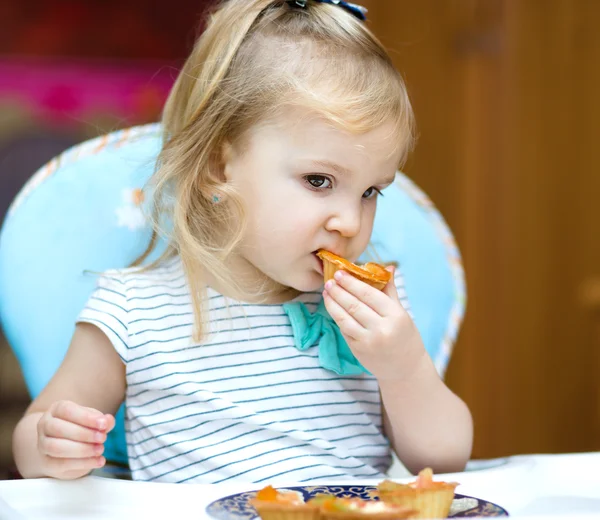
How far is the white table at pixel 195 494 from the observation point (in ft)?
2.53

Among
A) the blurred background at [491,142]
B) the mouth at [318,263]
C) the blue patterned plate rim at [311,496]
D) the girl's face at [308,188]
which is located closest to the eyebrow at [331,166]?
the girl's face at [308,188]

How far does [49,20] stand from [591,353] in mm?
1776

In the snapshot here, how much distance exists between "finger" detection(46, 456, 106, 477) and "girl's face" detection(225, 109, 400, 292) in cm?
31

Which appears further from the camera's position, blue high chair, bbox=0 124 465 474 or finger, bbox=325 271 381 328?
blue high chair, bbox=0 124 465 474

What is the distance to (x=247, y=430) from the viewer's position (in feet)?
3.31

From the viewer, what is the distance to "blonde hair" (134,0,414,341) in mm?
977

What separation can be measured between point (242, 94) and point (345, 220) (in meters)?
0.20

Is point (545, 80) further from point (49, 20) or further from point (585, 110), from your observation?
point (49, 20)

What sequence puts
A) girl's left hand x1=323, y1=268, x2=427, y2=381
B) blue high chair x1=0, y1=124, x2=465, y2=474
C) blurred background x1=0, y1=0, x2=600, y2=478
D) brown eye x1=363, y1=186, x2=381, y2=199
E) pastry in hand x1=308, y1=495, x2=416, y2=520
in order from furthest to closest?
1. blurred background x1=0, y1=0, x2=600, y2=478
2. blue high chair x1=0, y1=124, x2=465, y2=474
3. brown eye x1=363, y1=186, x2=381, y2=199
4. girl's left hand x1=323, y1=268, x2=427, y2=381
5. pastry in hand x1=308, y1=495, x2=416, y2=520

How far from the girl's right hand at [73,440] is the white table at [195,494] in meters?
0.02

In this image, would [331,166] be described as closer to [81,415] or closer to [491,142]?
[81,415]

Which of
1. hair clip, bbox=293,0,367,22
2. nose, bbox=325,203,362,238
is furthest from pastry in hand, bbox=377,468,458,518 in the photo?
hair clip, bbox=293,0,367,22

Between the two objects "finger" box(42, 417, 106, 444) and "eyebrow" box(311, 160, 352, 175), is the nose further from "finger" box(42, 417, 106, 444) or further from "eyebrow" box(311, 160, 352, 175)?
"finger" box(42, 417, 106, 444)

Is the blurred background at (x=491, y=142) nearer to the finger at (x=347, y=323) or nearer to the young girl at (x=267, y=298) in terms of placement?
the young girl at (x=267, y=298)
